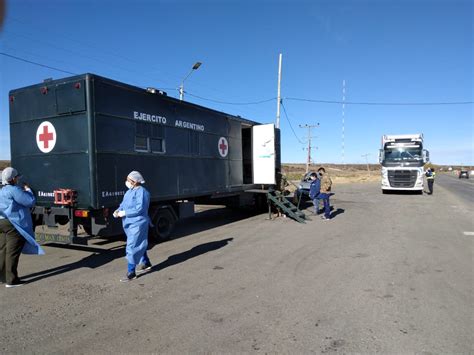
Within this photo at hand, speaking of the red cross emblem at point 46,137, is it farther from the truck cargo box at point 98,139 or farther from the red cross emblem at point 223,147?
the red cross emblem at point 223,147

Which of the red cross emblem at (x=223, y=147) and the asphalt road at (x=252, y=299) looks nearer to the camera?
the asphalt road at (x=252, y=299)

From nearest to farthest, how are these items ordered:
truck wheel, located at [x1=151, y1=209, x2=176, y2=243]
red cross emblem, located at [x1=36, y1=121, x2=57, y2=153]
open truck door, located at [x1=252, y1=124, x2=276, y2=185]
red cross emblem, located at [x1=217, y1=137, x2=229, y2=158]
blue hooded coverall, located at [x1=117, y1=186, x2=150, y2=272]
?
blue hooded coverall, located at [x1=117, y1=186, x2=150, y2=272] < red cross emblem, located at [x1=36, y1=121, x2=57, y2=153] < truck wheel, located at [x1=151, y1=209, x2=176, y2=243] < red cross emblem, located at [x1=217, y1=137, x2=229, y2=158] < open truck door, located at [x1=252, y1=124, x2=276, y2=185]

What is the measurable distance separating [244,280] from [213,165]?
5.42 metres

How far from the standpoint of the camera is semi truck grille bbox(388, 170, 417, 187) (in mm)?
21875

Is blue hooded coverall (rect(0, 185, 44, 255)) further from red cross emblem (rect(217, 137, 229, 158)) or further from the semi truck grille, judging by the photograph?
the semi truck grille

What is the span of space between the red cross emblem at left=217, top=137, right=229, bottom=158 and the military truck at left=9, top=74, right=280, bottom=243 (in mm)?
1301

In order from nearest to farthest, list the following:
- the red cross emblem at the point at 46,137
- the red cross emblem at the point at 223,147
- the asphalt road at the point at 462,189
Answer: the red cross emblem at the point at 46,137 → the red cross emblem at the point at 223,147 → the asphalt road at the point at 462,189

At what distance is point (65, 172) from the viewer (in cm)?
696

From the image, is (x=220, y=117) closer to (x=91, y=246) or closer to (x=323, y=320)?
(x=91, y=246)

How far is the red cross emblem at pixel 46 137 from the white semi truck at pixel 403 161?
66.0 ft

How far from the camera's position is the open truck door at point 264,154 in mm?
12531

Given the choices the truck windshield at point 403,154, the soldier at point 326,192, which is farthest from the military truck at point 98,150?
the truck windshield at point 403,154

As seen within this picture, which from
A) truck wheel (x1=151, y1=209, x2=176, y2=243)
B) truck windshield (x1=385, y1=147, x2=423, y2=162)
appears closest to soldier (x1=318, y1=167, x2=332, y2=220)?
truck wheel (x1=151, y1=209, x2=176, y2=243)

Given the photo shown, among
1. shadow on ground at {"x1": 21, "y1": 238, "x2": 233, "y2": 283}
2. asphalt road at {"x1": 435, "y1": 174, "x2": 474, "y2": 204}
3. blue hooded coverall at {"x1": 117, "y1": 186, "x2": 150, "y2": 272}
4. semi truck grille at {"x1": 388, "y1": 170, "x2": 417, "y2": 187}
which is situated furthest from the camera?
semi truck grille at {"x1": 388, "y1": 170, "x2": 417, "y2": 187}
